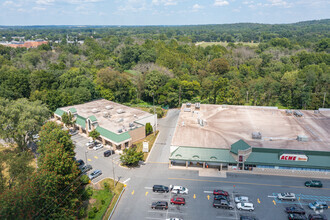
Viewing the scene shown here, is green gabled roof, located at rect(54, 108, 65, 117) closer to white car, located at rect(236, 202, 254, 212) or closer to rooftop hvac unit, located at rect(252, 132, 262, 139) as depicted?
rooftop hvac unit, located at rect(252, 132, 262, 139)

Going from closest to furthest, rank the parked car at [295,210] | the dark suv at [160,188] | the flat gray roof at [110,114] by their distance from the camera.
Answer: the parked car at [295,210] < the dark suv at [160,188] < the flat gray roof at [110,114]

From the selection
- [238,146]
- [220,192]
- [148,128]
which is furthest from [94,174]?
[238,146]

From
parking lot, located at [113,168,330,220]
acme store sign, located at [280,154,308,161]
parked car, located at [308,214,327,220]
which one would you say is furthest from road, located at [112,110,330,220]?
acme store sign, located at [280,154,308,161]

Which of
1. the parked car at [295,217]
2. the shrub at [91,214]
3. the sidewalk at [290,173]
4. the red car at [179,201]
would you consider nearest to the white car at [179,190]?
the red car at [179,201]

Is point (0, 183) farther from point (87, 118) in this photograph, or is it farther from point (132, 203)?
point (87, 118)

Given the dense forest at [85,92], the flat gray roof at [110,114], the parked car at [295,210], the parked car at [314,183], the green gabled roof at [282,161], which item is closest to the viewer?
the dense forest at [85,92]

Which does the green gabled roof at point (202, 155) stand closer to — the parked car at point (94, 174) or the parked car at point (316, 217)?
the parked car at point (94, 174)

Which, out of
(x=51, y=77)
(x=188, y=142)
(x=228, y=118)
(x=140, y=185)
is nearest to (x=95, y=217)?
(x=140, y=185)

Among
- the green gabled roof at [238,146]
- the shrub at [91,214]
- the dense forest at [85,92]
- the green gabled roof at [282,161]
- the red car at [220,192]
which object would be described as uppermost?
the dense forest at [85,92]
